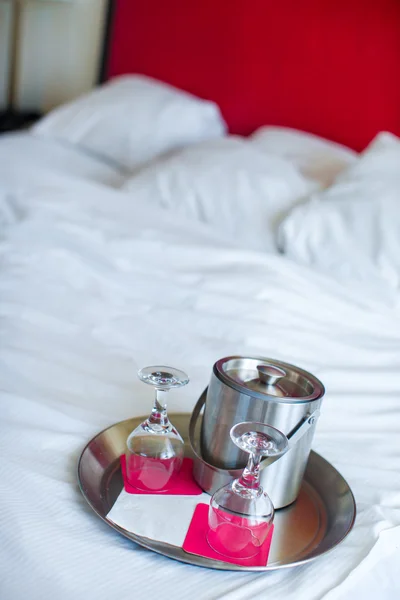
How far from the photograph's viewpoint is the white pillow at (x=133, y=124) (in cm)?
234

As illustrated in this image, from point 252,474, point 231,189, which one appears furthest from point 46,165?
point 252,474

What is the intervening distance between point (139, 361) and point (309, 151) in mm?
1287

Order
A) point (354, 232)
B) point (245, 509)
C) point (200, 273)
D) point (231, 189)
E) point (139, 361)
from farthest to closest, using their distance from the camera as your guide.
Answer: point (231, 189)
point (354, 232)
point (200, 273)
point (139, 361)
point (245, 509)

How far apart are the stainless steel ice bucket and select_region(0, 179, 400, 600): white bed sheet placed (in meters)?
0.09

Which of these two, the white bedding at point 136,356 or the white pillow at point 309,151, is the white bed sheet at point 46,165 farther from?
A: the white pillow at point 309,151

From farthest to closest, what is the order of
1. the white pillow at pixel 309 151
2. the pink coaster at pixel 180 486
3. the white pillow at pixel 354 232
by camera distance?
the white pillow at pixel 309 151, the white pillow at pixel 354 232, the pink coaster at pixel 180 486

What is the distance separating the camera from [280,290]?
4.39 feet

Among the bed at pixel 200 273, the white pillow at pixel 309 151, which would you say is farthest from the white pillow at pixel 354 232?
the white pillow at pixel 309 151

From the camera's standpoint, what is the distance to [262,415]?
66 cm

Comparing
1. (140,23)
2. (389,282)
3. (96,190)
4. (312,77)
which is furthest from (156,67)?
(389,282)

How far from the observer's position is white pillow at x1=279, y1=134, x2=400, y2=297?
4.83 ft

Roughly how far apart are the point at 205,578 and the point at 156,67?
8.21ft

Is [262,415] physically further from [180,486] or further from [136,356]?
[136,356]

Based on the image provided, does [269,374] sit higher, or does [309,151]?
[269,374]
